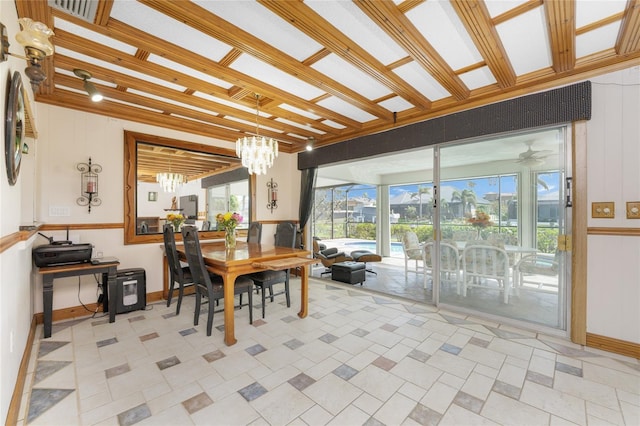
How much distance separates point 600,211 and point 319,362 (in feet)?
9.29

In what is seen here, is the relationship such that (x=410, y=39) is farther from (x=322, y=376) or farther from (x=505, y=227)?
(x=322, y=376)

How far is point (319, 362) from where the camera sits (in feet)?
7.38

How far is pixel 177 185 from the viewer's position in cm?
413

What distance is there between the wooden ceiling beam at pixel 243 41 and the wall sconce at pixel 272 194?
2610 millimetres

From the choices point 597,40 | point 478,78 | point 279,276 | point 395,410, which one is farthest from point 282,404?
point 597,40

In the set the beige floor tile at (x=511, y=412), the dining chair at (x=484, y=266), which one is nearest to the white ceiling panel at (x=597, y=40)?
the dining chair at (x=484, y=266)

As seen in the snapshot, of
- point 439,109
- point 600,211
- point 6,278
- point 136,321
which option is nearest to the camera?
point 6,278

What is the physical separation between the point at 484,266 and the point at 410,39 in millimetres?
2684

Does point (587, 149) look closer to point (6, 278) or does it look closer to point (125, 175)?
Answer: point (6, 278)

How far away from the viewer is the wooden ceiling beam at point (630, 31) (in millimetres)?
1816

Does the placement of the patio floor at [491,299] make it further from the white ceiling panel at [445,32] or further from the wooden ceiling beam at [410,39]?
the white ceiling panel at [445,32]

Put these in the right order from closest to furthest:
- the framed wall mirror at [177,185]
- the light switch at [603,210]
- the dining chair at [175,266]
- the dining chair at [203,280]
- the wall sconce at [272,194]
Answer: the light switch at [603,210], the dining chair at [203,280], the dining chair at [175,266], the framed wall mirror at [177,185], the wall sconce at [272,194]

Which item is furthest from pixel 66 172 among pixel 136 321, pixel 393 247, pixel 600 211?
pixel 393 247

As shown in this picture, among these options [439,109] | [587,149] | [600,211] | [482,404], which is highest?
[439,109]
